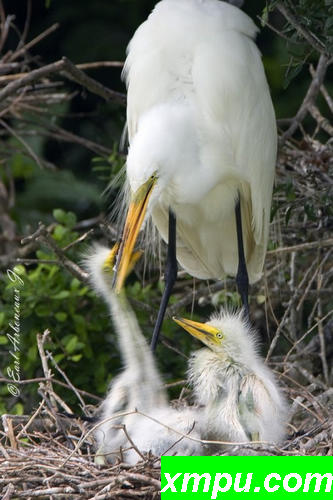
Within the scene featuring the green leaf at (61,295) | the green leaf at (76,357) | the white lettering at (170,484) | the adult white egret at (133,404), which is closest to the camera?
the white lettering at (170,484)

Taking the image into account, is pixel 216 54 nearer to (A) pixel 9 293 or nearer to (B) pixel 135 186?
(B) pixel 135 186

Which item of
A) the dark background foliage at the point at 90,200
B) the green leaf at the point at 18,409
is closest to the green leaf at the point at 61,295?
the dark background foliage at the point at 90,200

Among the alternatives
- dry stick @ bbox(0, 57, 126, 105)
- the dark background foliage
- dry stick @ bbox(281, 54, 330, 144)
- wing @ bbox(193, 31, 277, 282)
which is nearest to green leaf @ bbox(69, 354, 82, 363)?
the dark background foliage

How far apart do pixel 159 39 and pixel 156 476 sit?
58.1 inches

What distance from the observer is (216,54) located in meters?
3.33

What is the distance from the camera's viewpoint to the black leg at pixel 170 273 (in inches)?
134

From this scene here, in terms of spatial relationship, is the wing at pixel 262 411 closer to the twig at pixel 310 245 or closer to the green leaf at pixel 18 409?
the twig at pixel 310 245

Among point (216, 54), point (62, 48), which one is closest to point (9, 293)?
point (216, 54)

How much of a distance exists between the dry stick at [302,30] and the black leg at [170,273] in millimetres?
855

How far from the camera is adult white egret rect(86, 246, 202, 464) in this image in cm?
269

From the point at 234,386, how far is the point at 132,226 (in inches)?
21.3

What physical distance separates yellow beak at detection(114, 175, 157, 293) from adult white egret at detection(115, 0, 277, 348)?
0.19 ft

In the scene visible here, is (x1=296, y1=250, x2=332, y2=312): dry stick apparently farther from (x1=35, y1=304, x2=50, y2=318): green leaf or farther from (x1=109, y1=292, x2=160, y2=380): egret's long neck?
(x1=35, y1=304, x2=50, y2=318): green leaf

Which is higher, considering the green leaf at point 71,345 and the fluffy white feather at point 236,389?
the fluffy white feather at point 236,389
